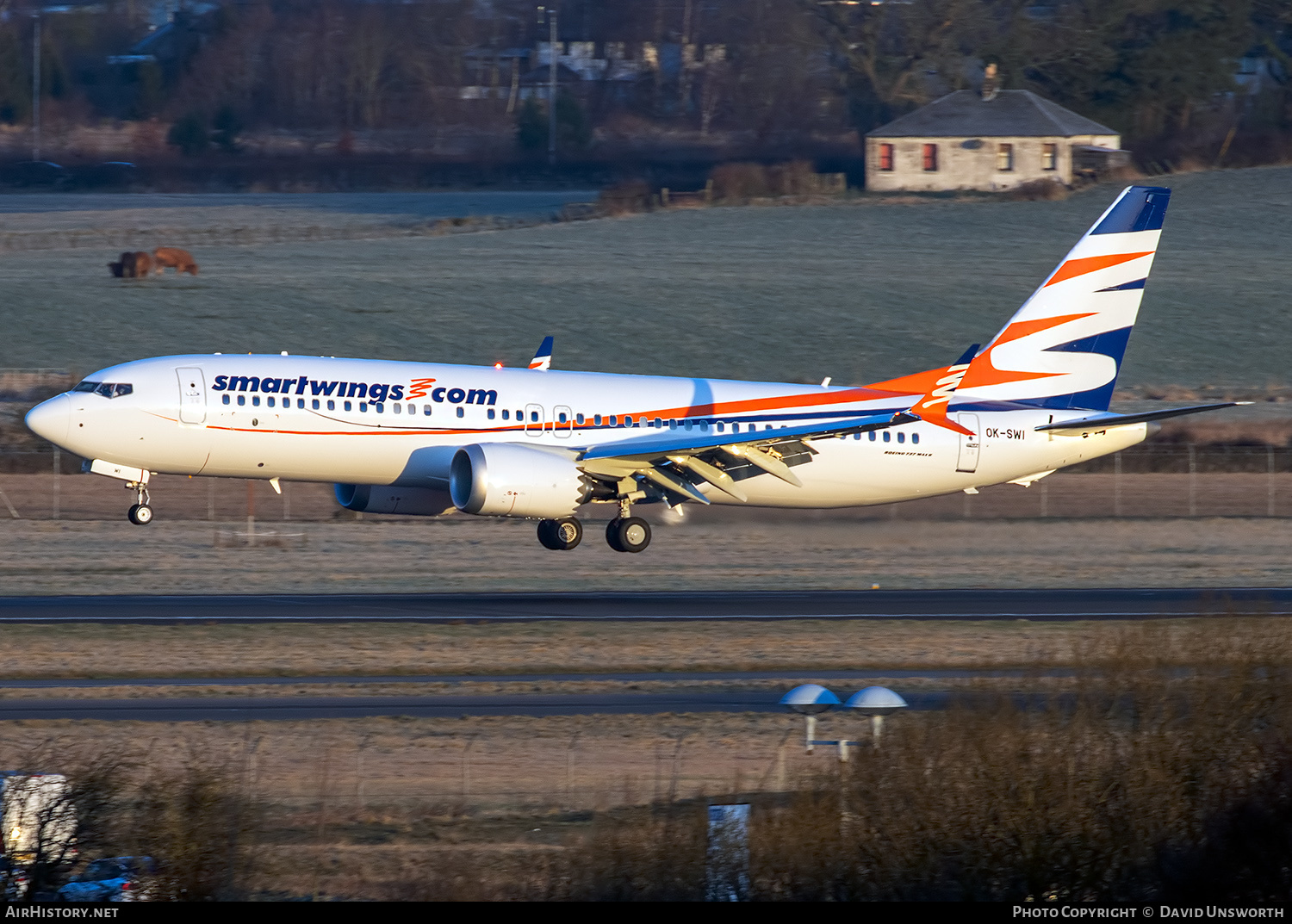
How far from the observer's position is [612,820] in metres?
14.0

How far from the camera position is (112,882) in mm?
12492

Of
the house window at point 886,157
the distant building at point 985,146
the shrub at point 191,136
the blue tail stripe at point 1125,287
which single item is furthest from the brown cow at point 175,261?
the blue tail stripe at point 1125,287

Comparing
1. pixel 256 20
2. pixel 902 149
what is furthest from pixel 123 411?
pixel 256 20

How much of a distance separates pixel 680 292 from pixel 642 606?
4471 centimetres

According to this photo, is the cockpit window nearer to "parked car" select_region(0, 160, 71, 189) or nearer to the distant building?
the distant building

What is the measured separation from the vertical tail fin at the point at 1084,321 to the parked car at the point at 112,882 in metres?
27.3

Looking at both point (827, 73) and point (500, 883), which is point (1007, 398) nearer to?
point (500, 883)

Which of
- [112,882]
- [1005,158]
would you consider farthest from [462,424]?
[1005,158]

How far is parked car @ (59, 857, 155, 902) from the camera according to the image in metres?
12.2

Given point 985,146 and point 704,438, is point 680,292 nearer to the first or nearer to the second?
point 985,146

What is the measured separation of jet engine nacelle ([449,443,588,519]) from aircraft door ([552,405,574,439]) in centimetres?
90

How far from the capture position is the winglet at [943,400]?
1414 inches

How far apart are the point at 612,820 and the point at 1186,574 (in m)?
26.2

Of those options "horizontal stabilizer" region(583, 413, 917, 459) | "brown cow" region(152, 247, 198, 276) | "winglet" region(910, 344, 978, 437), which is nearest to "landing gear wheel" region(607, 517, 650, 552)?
"horizontal stabilizer" region(583, 413, 917, 459)
